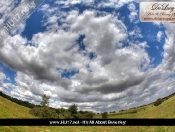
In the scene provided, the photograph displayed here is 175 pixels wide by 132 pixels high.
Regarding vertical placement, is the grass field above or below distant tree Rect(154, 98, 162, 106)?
below

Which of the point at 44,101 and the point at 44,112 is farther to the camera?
the point at 44,101

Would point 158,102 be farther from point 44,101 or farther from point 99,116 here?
point 44,101

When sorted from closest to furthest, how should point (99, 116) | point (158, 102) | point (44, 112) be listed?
point (44, 112) < point (99, 116) < point (158, 102)

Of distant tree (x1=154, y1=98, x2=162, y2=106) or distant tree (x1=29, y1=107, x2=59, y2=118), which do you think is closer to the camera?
distant tree (x1=29, y1=107, x2=59, y2=118)

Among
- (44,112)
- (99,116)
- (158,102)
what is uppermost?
(158,102)

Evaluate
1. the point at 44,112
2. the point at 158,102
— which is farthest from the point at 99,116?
the point at 158,102

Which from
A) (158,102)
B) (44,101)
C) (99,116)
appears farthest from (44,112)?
(158,102)

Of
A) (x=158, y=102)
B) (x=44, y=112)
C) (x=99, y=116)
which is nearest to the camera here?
(x=44, y=112)

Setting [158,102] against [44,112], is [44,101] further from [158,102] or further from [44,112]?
[158,102]

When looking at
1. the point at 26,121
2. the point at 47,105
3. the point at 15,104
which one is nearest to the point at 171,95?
the point at 47,105

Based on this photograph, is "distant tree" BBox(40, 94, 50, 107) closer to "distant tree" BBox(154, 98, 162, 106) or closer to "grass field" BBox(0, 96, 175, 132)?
"grass field" BBox(0, 96, 175, 132)

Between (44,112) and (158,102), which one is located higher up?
(158,102)

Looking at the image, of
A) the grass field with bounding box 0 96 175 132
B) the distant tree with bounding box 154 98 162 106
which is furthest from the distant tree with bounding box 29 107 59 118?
the distant tree with bounding box 154 98 162 106

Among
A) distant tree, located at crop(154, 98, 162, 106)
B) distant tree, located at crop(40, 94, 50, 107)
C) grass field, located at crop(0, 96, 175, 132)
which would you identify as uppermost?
distant tree, located at crop(40, 94, 50, 107)
